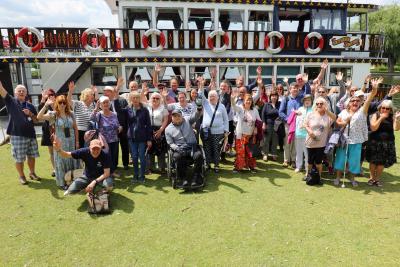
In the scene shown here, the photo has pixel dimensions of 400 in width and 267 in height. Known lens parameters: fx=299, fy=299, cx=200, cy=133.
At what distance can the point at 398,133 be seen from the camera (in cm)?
1009

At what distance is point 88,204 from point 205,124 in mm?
2679

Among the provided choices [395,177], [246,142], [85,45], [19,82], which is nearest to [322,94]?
[246,142]

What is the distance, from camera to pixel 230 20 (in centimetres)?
1245

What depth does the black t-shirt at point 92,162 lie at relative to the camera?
4938 mm

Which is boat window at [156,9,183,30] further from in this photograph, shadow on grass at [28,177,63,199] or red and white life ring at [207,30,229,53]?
shadow on grass at [28,177,63,199]

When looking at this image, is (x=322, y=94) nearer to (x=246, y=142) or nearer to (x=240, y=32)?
(x=246, y=142)

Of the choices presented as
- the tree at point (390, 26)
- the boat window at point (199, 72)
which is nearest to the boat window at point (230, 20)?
the boat window at point (199, 72)

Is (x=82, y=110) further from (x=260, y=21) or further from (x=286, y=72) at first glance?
(x=260, y=21)

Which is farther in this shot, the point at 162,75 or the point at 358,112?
the point at 162,75

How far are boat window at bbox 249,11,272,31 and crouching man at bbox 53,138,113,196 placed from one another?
9901mm

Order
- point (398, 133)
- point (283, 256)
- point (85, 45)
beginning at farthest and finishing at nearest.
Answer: point (85, 45) < point (398, 133) < point (283, 256)

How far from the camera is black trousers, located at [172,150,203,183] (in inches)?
222

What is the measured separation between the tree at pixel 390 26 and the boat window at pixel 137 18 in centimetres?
3160

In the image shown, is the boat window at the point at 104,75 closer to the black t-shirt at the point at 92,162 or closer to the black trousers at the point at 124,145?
the black trousers at the point at 124,145
